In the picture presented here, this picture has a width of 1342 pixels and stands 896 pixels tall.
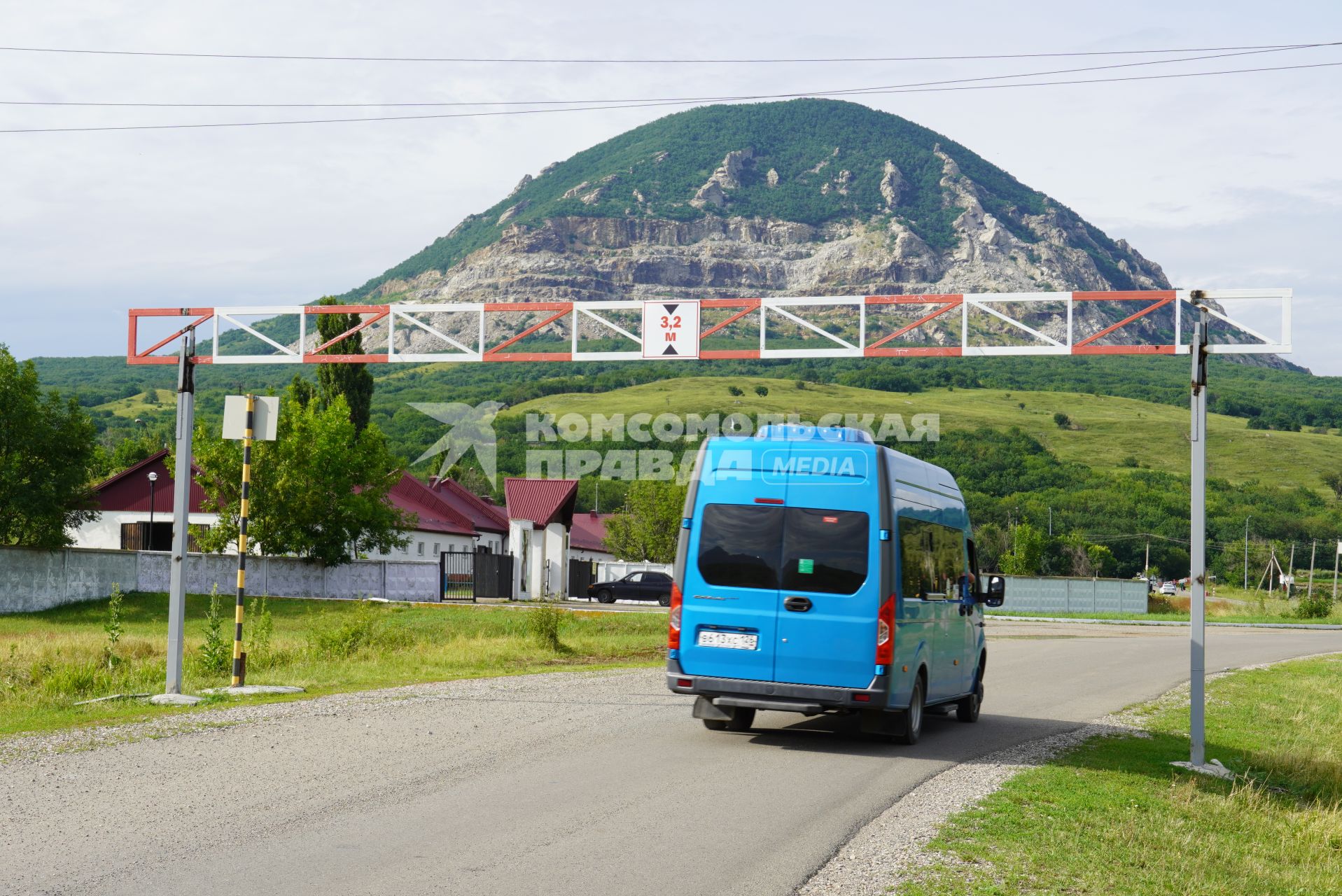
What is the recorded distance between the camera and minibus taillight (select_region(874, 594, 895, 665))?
40.3 ft

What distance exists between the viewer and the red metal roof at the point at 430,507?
6762 centimetres

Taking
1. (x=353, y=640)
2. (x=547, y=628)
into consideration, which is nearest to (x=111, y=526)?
(x=547, y=628)

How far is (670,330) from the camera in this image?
754 inches

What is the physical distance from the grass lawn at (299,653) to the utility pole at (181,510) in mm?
639

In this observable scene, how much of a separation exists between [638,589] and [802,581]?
50007 millimetres

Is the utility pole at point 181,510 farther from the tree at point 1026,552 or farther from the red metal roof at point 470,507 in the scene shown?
the tree at point 1026,552

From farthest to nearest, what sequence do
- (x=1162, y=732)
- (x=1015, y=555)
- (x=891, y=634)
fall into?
(x=1015, y=555) → (x=1162, y=732) → (x=891, y=634)

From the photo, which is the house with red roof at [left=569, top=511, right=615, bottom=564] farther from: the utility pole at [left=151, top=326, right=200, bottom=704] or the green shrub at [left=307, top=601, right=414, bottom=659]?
the utility pole at [left=151, top=326, right=200, bottom=704]

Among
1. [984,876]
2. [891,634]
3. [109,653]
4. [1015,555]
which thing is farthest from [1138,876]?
[1015,555]

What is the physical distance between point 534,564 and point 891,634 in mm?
50265

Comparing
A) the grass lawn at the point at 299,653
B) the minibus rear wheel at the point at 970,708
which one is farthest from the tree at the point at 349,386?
the minibus rear wheel at the point at 970,708

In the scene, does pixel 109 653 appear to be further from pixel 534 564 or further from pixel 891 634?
pixel 534 564

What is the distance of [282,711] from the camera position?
13383 mm

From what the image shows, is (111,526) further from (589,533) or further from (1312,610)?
(1312,610)
